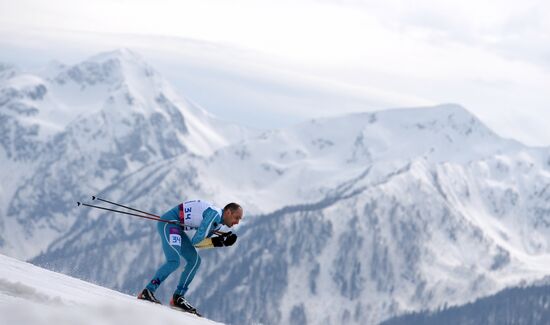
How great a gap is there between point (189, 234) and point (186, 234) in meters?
0.26

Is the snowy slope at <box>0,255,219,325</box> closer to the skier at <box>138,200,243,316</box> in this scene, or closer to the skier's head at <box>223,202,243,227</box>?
the skier at <box>138,200,243,316</box>

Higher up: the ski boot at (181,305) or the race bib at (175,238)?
the race bib at (175,238)

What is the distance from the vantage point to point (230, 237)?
23.5 metres

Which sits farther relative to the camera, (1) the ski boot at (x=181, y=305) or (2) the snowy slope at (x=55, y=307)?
(1) the ski boot at (x=181, y=305)

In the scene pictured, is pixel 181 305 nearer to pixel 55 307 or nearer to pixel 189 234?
pixel 189 234

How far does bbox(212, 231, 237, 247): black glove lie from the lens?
23.4m

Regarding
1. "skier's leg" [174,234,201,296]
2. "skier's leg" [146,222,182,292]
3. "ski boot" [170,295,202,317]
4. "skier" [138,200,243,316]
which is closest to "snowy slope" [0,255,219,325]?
"ski boot" [170,295,202,317]

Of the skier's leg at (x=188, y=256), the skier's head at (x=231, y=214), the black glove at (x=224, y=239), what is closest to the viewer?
the skier's head at (x=231, y=214)

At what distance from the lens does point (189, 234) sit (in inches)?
956

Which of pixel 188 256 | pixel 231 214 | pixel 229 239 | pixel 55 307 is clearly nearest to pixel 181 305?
pixel 188 256

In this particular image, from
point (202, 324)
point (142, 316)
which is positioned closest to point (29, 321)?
point (142, 316)

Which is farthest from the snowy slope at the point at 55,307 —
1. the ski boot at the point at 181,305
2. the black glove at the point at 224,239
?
the black glove at the point at 224,239

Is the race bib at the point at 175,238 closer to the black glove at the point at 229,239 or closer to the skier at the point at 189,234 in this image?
the skier at the point at 189,234

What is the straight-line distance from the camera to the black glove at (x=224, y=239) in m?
23.4
